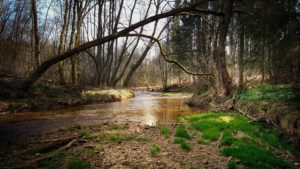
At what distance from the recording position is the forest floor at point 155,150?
15.4 feet

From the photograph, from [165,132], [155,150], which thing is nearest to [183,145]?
[155,150]

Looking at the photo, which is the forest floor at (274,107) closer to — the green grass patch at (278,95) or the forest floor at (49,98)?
the green grass patch at (278,95)

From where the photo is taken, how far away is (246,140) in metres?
6.38

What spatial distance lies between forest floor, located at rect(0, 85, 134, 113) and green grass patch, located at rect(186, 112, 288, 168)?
9335 mm

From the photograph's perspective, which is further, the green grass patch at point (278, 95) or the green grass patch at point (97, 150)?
the green grass patch at point (278, 95)

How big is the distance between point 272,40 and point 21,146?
7233 mm

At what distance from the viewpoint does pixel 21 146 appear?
5738 mm

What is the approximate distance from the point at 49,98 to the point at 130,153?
A: 11.2 metres

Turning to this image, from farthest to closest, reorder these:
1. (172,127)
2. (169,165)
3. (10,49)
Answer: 1. (10,49)
2. (172,127)
3. (169,165)

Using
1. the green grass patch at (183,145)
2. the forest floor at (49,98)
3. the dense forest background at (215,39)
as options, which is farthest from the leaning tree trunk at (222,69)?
the forest floor at (49,98)

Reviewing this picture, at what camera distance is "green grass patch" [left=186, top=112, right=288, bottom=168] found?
495cm

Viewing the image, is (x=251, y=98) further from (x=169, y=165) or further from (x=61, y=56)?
(x=61, y=56)

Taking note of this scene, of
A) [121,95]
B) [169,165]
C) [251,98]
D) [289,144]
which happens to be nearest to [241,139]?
[289,144]

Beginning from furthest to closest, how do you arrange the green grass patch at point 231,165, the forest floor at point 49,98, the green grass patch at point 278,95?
the forest floor at point 49,98 → the green grass patch at point 278,95 → the green grass patch at point 231,165
